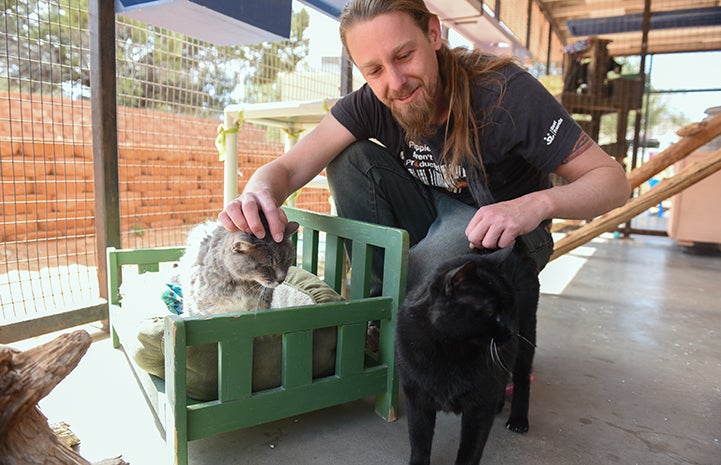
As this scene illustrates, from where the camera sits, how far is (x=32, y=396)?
788 millimetres

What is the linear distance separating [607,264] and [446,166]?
3526 mm

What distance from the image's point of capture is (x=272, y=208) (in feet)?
4.97

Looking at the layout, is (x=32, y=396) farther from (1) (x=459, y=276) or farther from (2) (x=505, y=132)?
(2) (x=505, y=132)

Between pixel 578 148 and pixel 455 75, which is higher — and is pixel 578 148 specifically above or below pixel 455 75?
below

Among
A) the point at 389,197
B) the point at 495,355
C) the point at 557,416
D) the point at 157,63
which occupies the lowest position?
the point at 557,416

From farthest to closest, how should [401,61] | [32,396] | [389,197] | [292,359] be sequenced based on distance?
[389,197] < [401,61] < [292,359] < [32,396]

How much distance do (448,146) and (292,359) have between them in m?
0.86

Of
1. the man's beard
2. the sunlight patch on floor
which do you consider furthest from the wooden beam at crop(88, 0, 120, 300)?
the sunlight patch on floor

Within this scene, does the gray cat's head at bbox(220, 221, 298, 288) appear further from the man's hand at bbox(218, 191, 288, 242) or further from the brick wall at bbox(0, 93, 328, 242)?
the brick wall at bbox(0, 93, 328, 242)

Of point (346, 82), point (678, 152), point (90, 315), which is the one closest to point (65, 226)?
point (90, 315)

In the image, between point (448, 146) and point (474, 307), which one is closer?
point (474, 307)

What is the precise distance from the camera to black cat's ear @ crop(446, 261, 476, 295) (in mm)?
1066

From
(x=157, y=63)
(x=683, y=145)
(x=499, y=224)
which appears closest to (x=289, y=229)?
(x=499, y=224)

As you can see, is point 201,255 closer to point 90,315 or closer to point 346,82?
point 90,315
